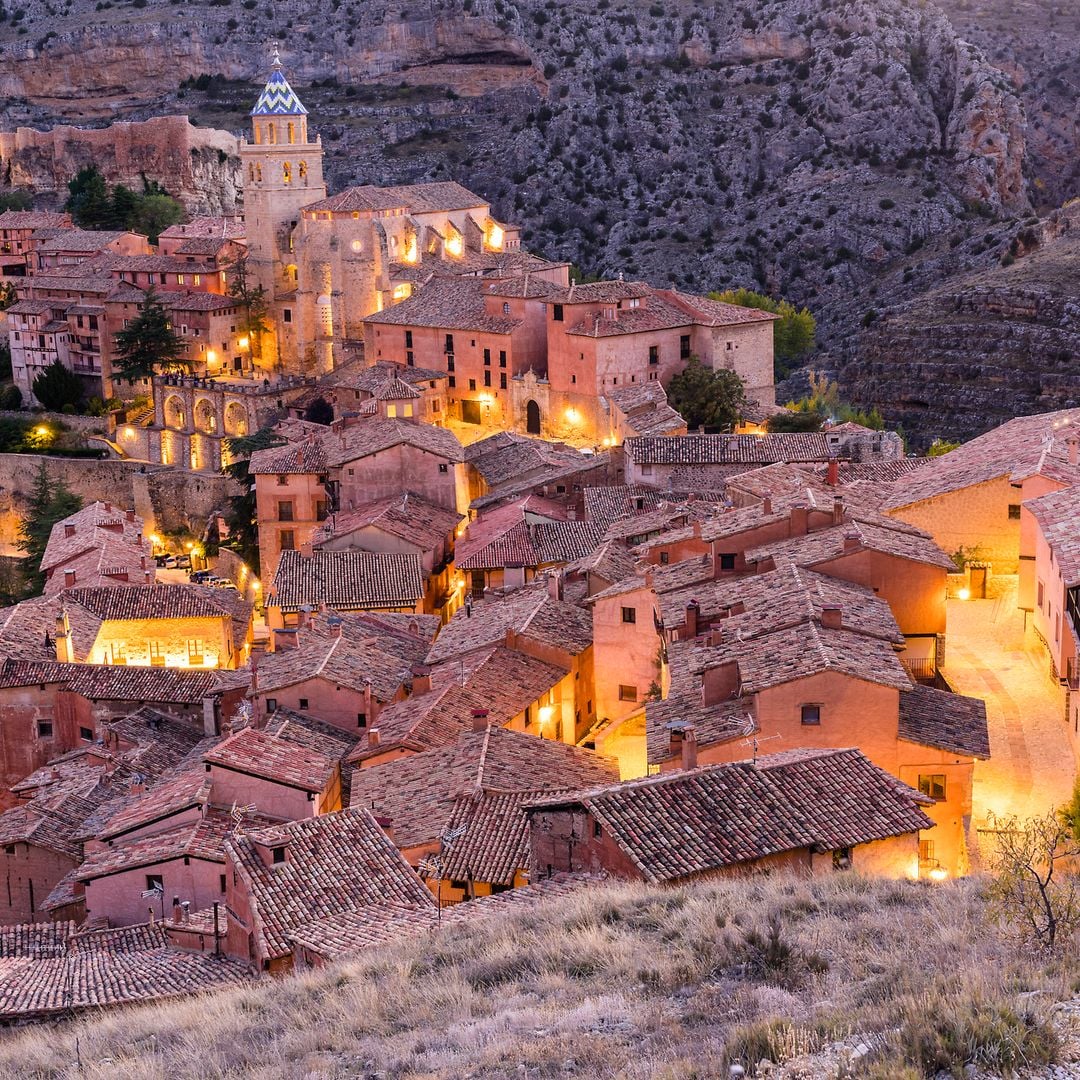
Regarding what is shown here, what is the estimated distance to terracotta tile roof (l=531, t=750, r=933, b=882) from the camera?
14797 millimetres

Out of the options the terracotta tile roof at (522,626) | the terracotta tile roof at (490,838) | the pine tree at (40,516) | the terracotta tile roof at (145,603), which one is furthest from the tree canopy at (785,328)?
the terracotta tile roof at (490,838)

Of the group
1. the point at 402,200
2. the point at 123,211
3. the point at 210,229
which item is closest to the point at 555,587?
the point at 402,200

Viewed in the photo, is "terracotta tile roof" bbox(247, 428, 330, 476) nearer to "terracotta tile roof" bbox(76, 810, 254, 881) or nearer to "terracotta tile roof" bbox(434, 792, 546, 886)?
"terracotta tile roof" bbox(76, 810, 254, 881)

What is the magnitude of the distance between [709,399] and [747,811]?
90.7 ft

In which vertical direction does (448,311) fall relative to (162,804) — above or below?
above

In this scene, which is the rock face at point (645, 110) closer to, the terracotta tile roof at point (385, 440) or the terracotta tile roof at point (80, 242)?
the terracotta tile roof at point (80, 242)

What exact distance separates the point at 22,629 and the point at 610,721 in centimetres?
1069

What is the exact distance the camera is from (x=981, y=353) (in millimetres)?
55094

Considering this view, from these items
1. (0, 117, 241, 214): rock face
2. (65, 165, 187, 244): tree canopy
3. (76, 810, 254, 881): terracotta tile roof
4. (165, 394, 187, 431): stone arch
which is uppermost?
(0, 117, 241, 214): rock face

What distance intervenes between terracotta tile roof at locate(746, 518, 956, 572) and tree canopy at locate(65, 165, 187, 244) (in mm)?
48676

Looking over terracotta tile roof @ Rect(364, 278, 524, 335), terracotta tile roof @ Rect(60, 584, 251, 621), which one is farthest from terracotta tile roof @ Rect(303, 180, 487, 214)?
terracotta tile roof @ Rect(60, 584, 251, 621)

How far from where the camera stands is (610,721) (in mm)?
25469

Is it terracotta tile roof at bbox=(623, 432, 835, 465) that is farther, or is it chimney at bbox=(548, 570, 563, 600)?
terracotta tile roof at bbox=(623, 432, 835, 465)

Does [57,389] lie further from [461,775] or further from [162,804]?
[461,775]
